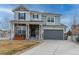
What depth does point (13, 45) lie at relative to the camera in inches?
542

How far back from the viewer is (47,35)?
13.9m

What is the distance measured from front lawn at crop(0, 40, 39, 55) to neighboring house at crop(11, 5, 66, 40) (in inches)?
5.2

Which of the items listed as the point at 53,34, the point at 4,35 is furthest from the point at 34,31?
the point at 4,35

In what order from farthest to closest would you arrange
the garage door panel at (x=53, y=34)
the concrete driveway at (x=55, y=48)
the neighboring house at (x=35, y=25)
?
1. the garage door panel at (x=53, y=34)
2. the neighboring house at (x=35, y=25)
3. the concrete driveway at (x=55, y=48)

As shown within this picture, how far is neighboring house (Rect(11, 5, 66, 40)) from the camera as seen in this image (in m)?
13.8

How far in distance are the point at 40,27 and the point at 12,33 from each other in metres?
0.71

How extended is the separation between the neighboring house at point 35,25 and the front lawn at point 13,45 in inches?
5.2

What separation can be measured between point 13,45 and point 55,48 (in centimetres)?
104

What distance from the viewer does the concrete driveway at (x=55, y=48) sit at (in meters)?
13.6

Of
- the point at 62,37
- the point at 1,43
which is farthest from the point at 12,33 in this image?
the point at 62,37

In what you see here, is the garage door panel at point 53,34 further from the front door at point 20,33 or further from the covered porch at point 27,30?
the front door at point 20,33

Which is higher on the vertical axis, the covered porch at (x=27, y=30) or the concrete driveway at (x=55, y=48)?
the covered porch at (x=27, y=30)

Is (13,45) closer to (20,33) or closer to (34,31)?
(20,33)

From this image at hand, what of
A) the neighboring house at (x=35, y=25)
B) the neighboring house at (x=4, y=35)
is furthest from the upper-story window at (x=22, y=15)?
the neighboring house at (x=4, y=35)
